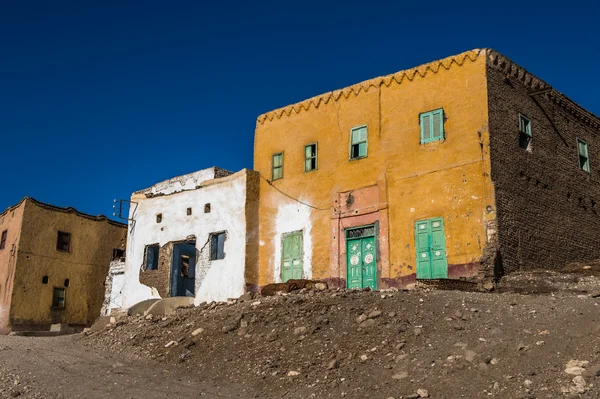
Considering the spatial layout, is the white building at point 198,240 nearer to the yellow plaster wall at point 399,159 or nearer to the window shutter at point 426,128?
the yellow plaster wall at point 399,159

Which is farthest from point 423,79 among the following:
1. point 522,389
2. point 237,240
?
point 522,389

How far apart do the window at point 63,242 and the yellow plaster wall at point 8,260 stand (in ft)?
5.77

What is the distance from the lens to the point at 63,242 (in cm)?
3017

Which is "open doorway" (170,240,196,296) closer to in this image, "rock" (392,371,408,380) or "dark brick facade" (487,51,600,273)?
"dark brick facade" (487,51,600,273)

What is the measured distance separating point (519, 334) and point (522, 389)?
7.21 ft

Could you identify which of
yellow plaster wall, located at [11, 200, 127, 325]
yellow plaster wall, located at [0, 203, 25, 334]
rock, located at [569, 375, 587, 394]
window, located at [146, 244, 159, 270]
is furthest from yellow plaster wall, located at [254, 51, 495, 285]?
yellow plaster wall, located at [0, 203, 25, 334]

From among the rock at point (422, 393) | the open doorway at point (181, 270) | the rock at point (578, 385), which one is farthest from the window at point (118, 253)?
the rock at point (578, 385)

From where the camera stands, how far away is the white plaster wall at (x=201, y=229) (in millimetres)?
22922

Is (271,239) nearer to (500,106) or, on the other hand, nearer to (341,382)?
(500,106)

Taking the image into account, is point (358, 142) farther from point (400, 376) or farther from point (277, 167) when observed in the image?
point (400, 376)

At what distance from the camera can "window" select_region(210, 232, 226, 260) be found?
23.4 m

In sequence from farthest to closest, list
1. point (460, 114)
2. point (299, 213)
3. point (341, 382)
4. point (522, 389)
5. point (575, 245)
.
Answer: point (299, 213) → point (575, 245) → point (460, 114) → point (341, 382) → point (522, 389)

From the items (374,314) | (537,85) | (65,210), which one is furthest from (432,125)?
(65,210)

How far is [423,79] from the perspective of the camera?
66.6ft
